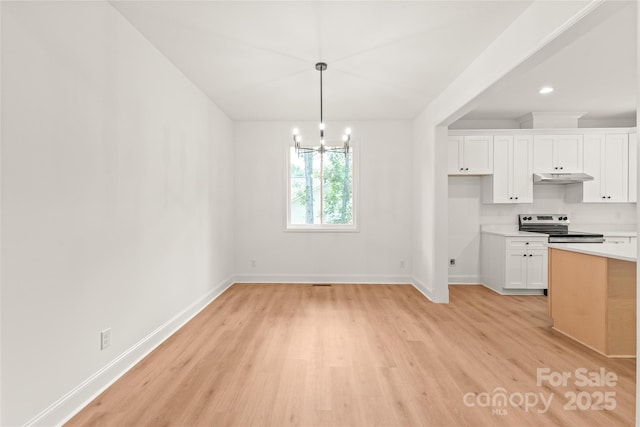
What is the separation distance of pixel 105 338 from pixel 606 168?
6973 mm

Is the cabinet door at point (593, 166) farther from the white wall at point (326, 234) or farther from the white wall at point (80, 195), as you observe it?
the white wall at point (80, 195)

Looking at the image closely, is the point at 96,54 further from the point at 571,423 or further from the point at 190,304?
the point at 571,423

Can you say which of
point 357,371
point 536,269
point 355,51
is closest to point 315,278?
point 357,371

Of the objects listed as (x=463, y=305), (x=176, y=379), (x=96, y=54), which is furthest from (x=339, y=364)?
(x=96, y=54)

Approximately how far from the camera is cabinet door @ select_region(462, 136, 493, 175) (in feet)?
16.1

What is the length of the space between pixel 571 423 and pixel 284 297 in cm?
333

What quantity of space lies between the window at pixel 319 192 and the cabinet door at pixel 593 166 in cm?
381

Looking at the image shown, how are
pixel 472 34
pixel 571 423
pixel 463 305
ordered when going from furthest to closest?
1. pixel 463 305
2. pixel 472 34
3. pixel 571 423

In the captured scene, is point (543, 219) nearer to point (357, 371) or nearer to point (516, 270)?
point (516, 270)

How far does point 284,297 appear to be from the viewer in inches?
175

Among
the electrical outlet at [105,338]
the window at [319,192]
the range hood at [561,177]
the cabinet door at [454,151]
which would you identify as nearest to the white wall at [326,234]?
the window at [319,192]

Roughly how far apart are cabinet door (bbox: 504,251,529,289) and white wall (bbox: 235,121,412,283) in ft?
4.83

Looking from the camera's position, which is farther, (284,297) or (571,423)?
(284,297)

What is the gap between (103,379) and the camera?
7.04ft
